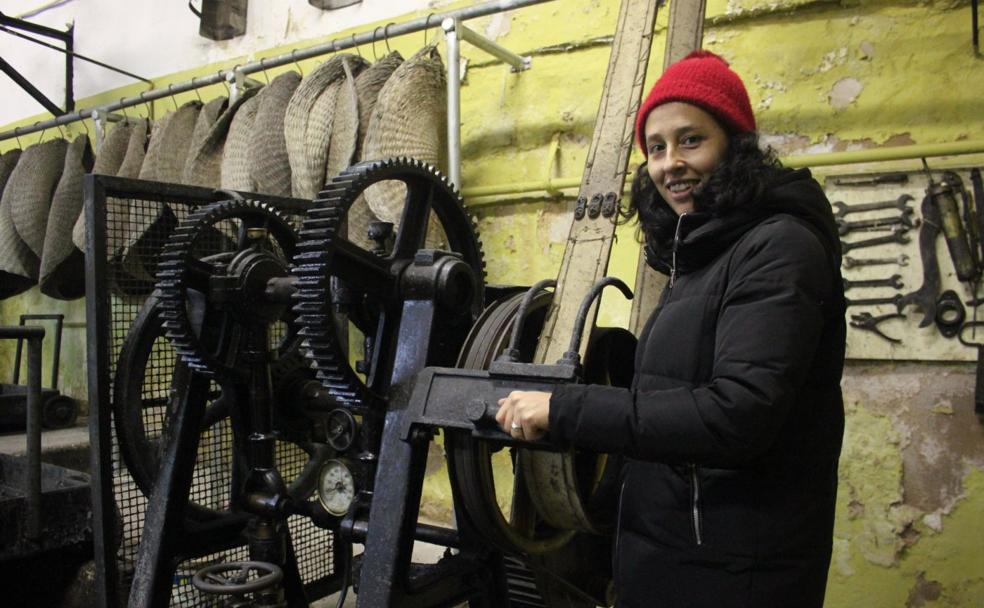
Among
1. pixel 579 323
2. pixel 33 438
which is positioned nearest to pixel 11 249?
pixel 33 438

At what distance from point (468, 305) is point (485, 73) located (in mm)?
1505

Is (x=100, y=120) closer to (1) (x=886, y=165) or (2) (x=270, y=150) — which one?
(2) (x=270, y=150)

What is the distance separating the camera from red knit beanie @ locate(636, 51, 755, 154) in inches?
42.5

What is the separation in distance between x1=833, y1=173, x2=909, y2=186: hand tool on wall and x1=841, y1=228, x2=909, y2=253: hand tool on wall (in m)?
0.12

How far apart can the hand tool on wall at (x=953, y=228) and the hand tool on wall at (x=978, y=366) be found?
0.35 ft

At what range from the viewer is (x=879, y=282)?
192cm

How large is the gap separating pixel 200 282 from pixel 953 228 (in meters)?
1.69

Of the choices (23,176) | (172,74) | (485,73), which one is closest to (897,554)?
(485,73)

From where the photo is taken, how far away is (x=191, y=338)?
1512 millimetres

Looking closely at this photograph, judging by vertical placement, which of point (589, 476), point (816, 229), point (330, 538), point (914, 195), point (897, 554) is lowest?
point (330, 538)

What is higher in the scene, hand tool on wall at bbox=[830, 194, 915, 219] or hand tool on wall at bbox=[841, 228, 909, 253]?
hand tool on wall at bbox=[830, 194, 915, 219]

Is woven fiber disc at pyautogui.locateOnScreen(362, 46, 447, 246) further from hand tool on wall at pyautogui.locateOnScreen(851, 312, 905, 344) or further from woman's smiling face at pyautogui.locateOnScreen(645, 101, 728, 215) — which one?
woman's smiling face at pyautogui.locateOnScreen(645, 101, 728, 215)

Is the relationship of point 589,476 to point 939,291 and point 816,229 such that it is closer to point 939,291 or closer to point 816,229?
point 816,229

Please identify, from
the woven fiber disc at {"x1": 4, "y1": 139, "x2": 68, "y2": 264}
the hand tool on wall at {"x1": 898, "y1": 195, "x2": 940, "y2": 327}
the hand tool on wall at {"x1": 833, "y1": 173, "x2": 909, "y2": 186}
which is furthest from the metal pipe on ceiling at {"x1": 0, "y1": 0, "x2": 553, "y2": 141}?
the hand tool on wall at {"x1": 898, "y1": 195, "x2": 940, "y2": 327}
